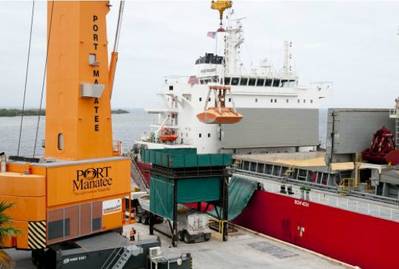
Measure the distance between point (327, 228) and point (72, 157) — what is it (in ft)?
27.4

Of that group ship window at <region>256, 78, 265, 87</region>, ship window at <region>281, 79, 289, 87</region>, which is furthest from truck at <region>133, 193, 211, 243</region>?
ship window at <region>281, 79, 289, 87</region>

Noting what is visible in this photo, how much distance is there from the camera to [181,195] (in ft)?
50.6

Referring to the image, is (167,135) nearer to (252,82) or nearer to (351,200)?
(252,82)

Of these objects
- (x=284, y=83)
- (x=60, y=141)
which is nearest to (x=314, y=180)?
(x=284, y=83)

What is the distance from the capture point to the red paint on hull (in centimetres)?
1287

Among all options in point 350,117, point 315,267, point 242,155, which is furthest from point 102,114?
point 242,155

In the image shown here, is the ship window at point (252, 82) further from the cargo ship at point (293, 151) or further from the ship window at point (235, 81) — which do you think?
the ship window at point (235, 81)

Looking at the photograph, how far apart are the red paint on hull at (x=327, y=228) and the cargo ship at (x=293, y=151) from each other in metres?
0.03

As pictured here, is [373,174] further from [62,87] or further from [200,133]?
[62,87]

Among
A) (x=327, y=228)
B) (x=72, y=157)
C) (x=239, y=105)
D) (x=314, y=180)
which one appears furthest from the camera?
(x=239, y=105)

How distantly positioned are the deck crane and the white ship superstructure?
12.1 meters

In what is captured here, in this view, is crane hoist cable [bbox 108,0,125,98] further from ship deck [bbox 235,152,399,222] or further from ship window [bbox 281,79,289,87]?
ship window [bbox 281,79,289,87]

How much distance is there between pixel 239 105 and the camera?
973 inches

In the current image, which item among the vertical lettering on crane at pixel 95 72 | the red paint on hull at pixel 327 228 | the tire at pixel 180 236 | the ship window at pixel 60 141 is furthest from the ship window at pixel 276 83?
the ship window at pixel 60 141
